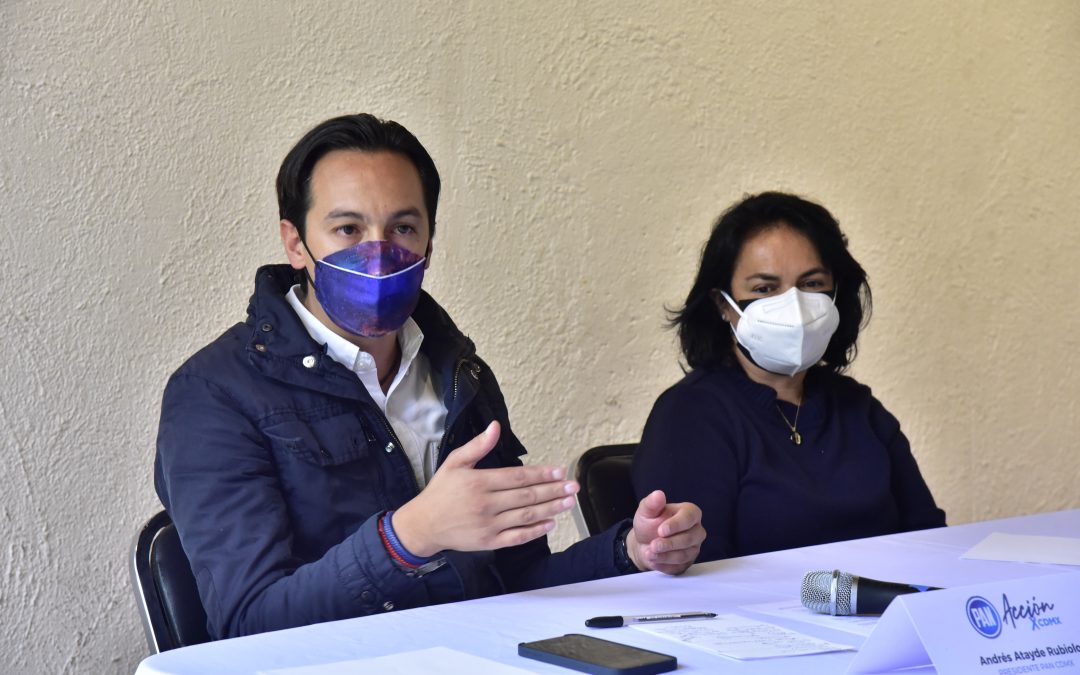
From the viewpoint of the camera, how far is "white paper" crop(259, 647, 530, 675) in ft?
3.80

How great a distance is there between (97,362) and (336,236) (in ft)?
2.58

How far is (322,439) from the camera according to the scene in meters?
1.83

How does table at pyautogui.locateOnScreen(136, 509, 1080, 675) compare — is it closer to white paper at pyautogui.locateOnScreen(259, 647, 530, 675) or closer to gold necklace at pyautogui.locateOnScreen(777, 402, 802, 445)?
white paper at pyautogui.locateOnScreen(259, 647, 530, 675)

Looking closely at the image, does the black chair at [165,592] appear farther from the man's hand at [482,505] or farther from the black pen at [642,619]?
the black pen at [642,619]

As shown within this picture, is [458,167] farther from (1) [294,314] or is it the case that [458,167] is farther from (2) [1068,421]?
(2) [1068,421]

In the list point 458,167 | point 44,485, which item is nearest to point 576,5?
point 458,167

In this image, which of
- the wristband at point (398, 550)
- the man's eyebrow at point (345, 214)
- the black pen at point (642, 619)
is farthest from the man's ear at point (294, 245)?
the black pen at point (642, 619)

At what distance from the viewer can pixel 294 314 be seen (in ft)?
6.28

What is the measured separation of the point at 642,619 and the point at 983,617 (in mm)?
452

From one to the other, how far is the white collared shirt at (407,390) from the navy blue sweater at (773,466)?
1.67 feet

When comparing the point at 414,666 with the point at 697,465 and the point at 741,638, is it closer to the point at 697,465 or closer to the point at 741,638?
the point at 741,638

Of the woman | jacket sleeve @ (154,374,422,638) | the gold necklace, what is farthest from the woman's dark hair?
jacket sleeve @ (154,374,422,638)

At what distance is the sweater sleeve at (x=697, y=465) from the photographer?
7.52 ft

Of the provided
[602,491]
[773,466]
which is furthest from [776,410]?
[602,491]
